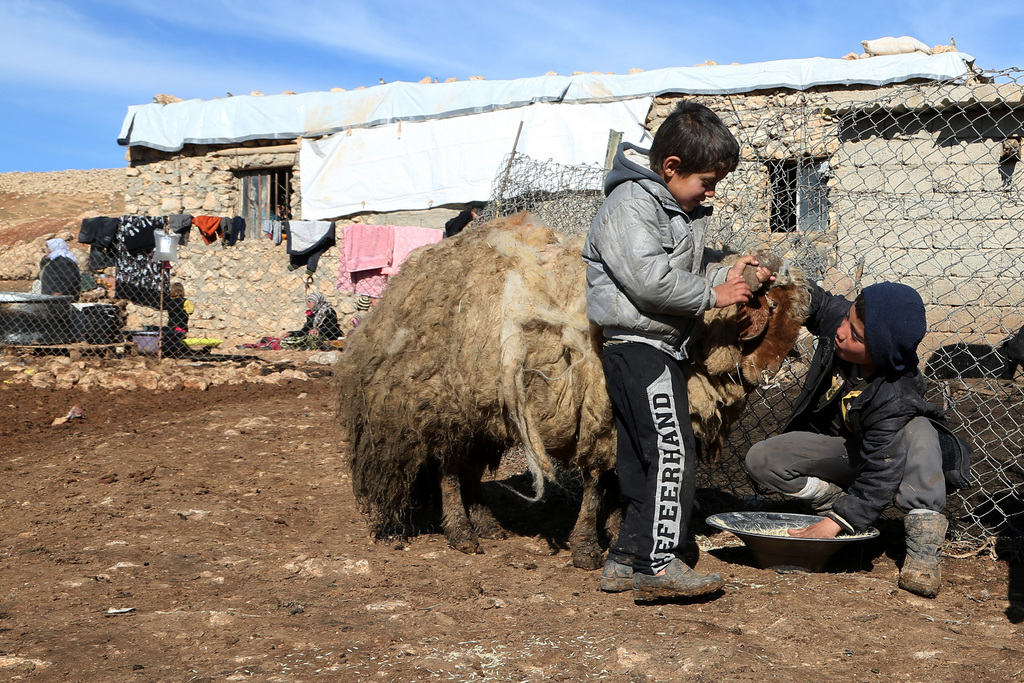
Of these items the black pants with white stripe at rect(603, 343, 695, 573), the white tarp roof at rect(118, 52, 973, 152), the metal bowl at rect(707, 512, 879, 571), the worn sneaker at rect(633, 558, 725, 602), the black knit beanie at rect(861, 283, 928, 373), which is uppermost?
the white tarp roof at rect(118, 52, 973, 152)

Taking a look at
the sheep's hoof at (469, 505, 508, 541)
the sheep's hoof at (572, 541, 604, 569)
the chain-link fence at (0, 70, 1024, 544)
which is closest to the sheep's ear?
the chain-link fence at (0, 70, 1024, 544)

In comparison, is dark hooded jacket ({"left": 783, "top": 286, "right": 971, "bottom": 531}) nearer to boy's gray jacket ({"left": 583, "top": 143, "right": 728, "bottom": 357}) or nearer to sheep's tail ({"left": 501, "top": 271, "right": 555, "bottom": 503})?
boy's gray jacket ({"left": 583, "top": 143, "right": 728, "bottom": 357})

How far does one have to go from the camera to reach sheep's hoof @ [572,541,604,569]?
133 inches

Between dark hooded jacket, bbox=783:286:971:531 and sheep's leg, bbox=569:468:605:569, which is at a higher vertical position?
dark hooded jacket, bbox=783:286:971:531

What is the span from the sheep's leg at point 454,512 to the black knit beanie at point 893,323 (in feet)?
6.25

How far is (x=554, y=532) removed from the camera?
4004 mm

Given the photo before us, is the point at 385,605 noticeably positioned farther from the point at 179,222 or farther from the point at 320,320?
the point at 179,222

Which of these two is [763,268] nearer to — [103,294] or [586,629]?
[586,629]

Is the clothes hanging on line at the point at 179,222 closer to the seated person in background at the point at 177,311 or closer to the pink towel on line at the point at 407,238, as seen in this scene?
the seated person in background at the point at 177,311

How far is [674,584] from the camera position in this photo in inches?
114

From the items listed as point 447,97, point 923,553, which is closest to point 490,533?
point 923,553

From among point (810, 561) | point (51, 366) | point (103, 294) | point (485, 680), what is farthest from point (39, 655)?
point (103, 294)

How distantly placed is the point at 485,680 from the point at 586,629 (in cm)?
51

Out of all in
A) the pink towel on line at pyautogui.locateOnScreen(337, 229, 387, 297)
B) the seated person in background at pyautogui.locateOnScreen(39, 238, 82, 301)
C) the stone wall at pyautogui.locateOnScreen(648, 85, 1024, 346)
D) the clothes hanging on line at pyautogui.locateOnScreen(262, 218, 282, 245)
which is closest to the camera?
the stone wall at pyautogui.locateOnScreen(648, 85, 1024, 346)
